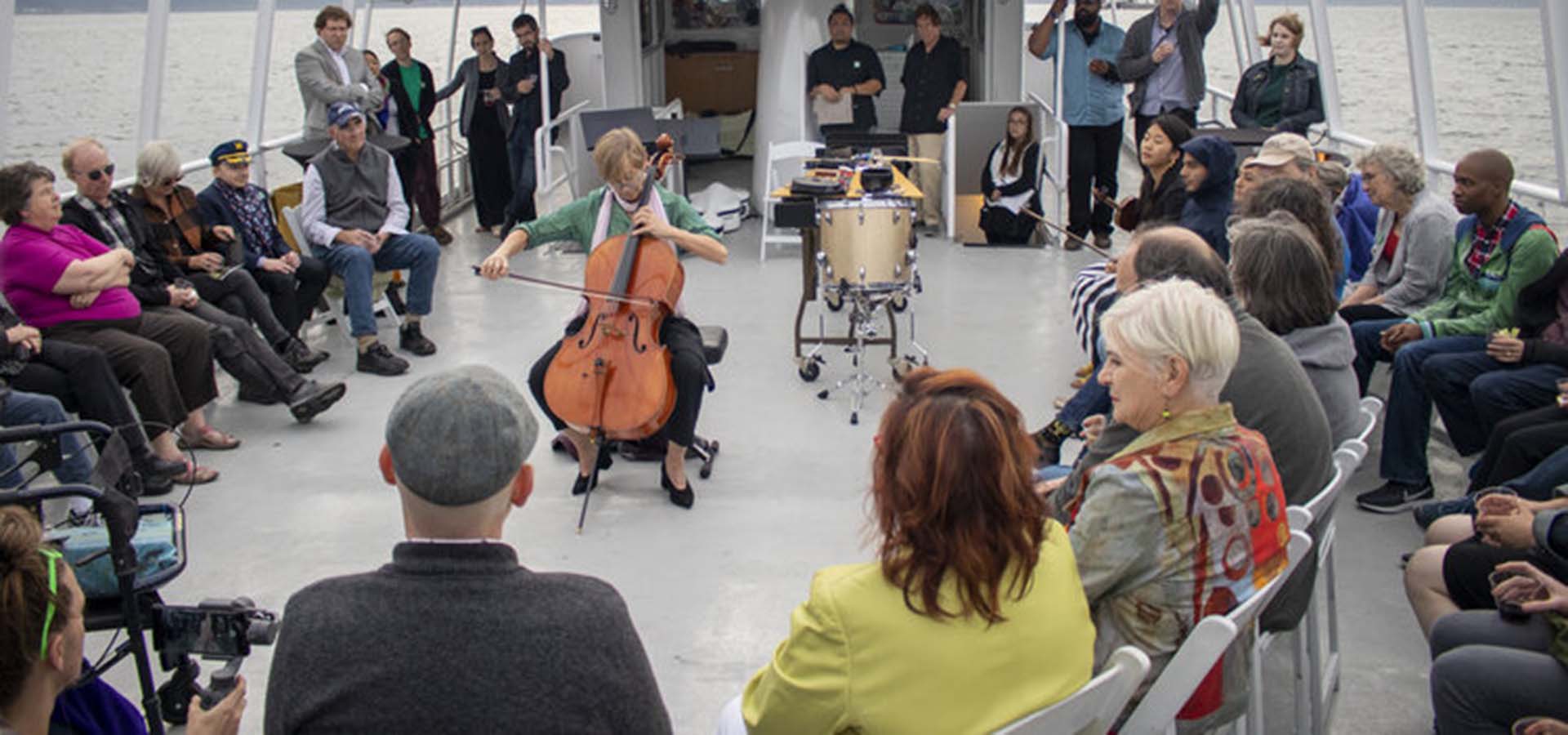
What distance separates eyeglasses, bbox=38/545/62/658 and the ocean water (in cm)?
2213

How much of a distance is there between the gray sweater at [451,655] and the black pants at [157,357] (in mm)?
3424

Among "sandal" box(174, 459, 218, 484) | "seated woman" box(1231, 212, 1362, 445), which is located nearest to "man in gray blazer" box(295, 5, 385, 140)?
"sandal" box(174, 459, 218, 484)

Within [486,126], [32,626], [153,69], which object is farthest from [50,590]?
[486,126]

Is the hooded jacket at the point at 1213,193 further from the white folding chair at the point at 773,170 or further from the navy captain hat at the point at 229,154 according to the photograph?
the navy captain hat at the point at 229,154

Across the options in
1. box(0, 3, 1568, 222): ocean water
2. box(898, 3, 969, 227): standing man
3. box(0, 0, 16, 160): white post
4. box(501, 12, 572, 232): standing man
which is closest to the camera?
box(0, 0, 16, 160): white post

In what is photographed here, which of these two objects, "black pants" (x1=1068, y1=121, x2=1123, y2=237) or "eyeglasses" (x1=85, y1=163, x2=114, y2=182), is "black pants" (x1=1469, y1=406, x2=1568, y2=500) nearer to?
"black pants" (x1=1068, y1=121, x2=1123, y2=237)

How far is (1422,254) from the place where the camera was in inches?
191

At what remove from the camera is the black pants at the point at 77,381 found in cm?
438

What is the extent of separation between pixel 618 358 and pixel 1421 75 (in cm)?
460

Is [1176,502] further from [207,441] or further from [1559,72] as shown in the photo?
[207,441]

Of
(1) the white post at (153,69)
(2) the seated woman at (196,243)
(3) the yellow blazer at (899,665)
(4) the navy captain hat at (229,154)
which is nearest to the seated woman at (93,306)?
(2) the seated woman at (196,243)

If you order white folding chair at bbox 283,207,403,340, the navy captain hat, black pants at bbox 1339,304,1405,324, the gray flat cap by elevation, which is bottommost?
black pants at bbox 1339,304,1405,324

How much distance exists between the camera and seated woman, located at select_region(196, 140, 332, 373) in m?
5.80

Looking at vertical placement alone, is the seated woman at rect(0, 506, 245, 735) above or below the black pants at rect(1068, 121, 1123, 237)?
below
